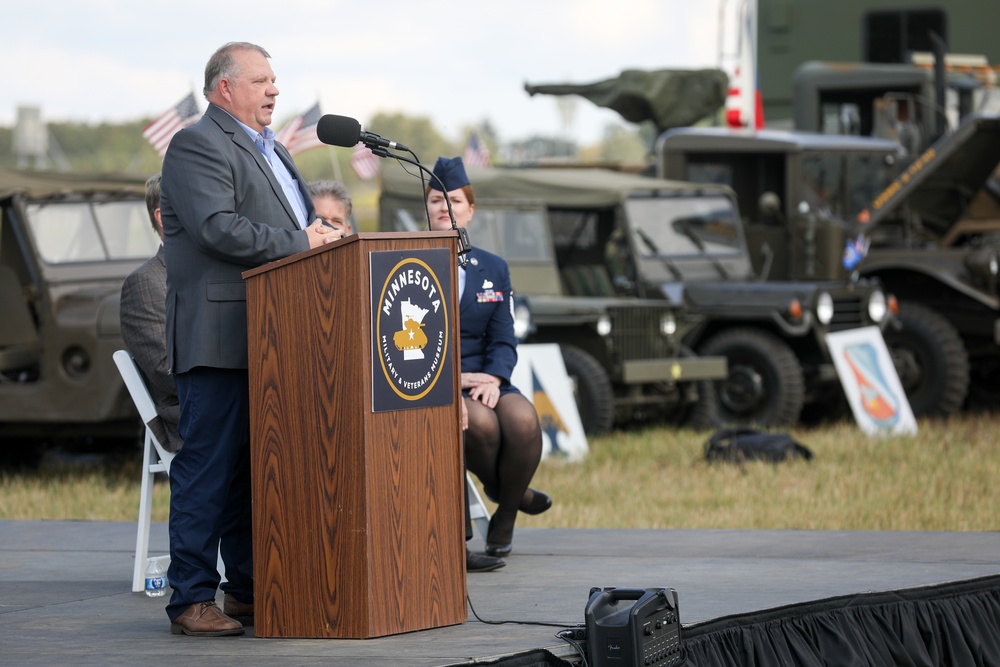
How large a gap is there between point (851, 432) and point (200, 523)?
757 centimetres

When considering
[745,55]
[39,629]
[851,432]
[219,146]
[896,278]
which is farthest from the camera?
[745,55]

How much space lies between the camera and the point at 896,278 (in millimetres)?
13180

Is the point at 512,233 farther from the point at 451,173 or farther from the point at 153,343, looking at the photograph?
the point at 153,343

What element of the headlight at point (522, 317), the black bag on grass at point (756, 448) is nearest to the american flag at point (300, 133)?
the headlight at point (522, 317)

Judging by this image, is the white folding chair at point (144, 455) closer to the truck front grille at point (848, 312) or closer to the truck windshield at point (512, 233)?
the truck windshield at point (512, 233)

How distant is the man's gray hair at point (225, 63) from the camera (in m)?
4.13

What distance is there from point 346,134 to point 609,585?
5.88 feet

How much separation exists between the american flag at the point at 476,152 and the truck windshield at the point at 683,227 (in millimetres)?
4034

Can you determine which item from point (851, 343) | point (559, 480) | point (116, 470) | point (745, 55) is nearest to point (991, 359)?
point (851, 343)

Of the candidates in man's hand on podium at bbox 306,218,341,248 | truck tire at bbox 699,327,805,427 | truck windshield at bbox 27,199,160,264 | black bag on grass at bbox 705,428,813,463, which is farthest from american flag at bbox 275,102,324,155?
man's hand on podium at bbox 306,218,341,248

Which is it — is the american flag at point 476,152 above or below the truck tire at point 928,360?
above

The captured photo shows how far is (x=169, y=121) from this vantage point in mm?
10562

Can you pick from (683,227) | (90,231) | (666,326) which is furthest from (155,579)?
(683,227)

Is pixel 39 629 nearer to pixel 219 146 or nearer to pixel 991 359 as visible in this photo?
pixel 219 146
